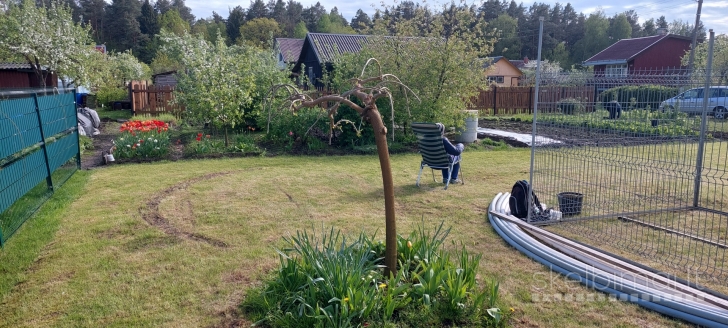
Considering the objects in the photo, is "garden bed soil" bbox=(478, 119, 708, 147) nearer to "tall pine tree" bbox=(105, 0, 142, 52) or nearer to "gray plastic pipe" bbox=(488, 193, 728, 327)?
"gray plastic pipe" bbox=(488, 193, 728, 327)

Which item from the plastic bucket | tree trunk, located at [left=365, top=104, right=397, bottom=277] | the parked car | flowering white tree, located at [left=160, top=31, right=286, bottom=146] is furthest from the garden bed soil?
flowering white tree, located at [left=160, top=31, right=286, bottom=146]

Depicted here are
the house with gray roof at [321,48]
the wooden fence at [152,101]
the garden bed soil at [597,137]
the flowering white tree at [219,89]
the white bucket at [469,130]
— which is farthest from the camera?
the house with gray roof at [321,48]

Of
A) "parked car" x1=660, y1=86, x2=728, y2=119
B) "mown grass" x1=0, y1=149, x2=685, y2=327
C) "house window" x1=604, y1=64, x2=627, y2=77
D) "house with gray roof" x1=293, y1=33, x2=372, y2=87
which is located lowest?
"mown grass" x1=0, y1=149, x2=685, y2=327

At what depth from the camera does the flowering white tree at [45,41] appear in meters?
13.6

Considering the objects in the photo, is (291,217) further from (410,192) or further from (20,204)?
(20,204)

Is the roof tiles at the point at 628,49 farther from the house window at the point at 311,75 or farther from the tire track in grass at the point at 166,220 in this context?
the tire track in grass at the point at 166,220

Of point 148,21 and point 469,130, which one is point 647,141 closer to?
point 469,130

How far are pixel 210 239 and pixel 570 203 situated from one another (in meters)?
3.84

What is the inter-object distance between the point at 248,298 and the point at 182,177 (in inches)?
186

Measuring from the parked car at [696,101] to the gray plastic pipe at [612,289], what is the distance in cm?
203

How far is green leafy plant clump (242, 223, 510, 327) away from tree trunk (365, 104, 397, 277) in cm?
8

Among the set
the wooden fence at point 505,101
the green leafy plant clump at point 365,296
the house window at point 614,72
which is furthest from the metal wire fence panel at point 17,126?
the wooden fence at point 505,101

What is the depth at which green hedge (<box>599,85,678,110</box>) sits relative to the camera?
14.6ft

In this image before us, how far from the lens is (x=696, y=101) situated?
16.1 ft
